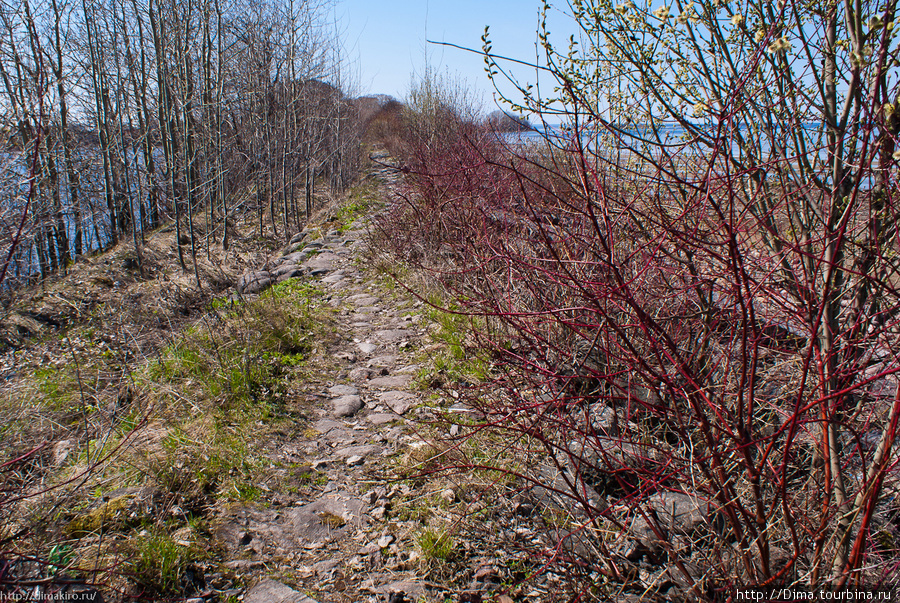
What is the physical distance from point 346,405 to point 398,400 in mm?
364

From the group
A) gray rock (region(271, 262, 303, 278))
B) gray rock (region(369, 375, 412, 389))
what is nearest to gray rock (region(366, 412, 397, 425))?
gray rock (region(369, 375, 412, 389))

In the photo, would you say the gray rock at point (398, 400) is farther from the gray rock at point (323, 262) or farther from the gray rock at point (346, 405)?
the gray rock at point (323, 262)

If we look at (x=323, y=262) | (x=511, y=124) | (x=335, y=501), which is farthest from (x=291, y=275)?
(x=335, y=501)

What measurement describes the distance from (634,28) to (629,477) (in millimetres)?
2102

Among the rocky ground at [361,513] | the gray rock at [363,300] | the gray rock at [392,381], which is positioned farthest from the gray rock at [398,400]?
the gray rock at [363,300]

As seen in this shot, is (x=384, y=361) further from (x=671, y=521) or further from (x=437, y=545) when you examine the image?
(x=671, y=521)

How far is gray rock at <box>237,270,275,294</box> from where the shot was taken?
672cm

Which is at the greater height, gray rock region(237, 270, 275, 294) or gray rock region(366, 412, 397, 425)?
gray rock region(237, 270, 275, 294)

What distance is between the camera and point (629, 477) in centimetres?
275

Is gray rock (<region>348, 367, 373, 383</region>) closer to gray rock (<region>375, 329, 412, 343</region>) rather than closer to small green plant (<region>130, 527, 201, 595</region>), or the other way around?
gray rock (<region>375, 329, 412, 343</region>)

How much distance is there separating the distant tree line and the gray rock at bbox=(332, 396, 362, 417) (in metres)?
4.64

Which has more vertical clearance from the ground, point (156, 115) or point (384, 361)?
point (156, 115)

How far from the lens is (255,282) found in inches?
269

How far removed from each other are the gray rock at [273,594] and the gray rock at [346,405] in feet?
5.10
